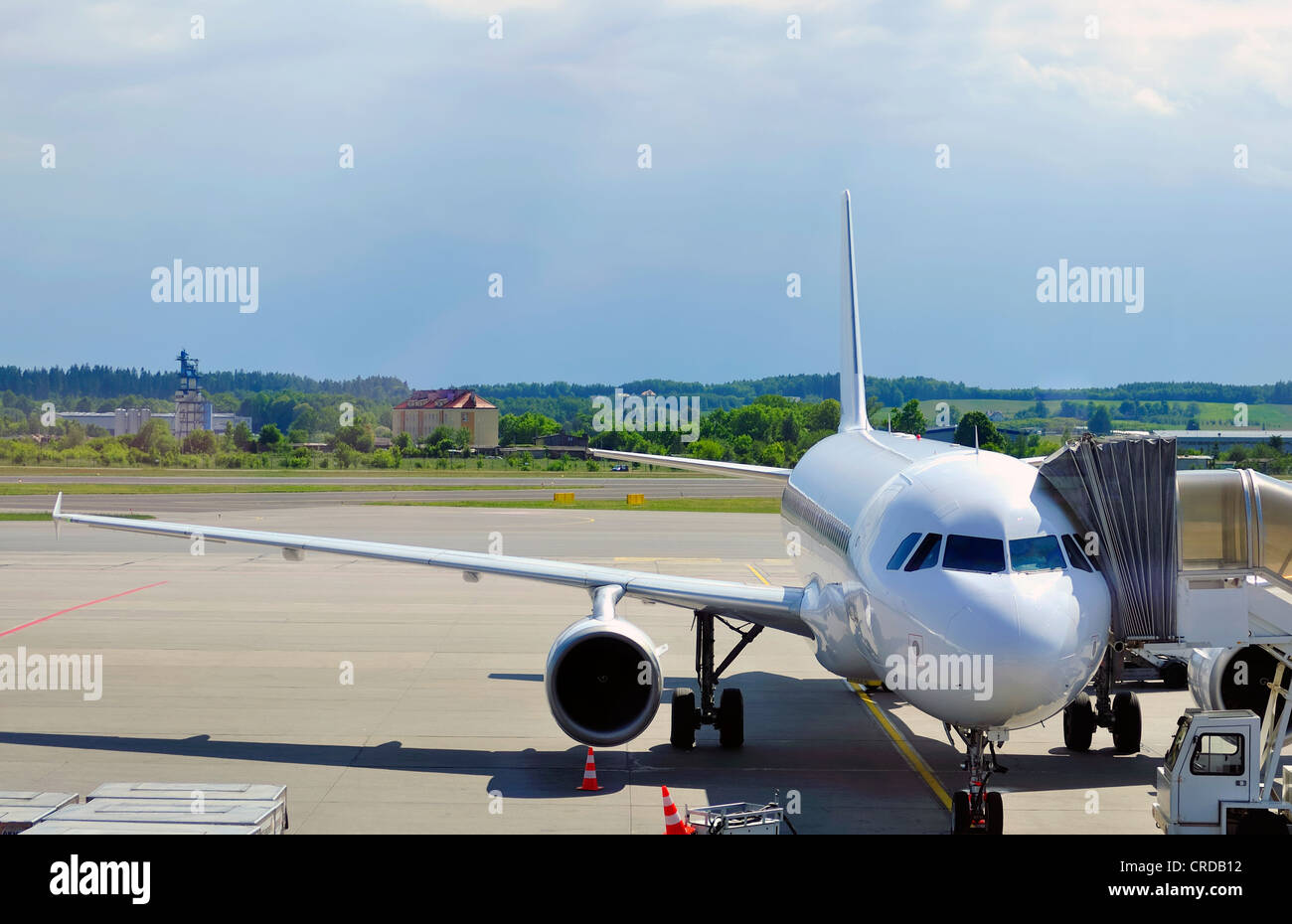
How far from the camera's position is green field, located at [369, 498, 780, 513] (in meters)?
63.5

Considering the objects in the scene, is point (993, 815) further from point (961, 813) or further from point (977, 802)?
point (961, 813)

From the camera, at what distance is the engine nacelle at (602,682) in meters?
14.5

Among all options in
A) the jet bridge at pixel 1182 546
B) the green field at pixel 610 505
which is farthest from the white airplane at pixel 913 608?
the green field at pixel 610 505

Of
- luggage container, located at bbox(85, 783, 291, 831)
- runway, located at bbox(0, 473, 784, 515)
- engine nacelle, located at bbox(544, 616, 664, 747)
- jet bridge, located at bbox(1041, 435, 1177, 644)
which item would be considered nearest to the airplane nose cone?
jet bridge, located at bbox(1041, 435, 1177, 644)

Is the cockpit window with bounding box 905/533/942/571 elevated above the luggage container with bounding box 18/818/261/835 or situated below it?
above

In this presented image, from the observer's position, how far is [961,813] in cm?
1262

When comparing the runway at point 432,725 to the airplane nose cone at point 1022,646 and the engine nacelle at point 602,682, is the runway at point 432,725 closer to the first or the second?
the engine nacelle at point 602,682

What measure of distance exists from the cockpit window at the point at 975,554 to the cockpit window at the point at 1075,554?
786 millimetres

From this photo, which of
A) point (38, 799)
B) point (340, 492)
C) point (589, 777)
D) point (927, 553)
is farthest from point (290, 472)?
point (927, 553)

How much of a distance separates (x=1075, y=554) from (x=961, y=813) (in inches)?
116

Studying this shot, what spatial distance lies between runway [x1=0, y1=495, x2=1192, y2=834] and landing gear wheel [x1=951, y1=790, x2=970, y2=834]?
3.38 feet

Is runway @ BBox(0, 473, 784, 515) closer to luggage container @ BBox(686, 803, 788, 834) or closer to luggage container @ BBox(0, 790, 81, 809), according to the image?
luggage container @ BBox(686, 803, 788, 834)
